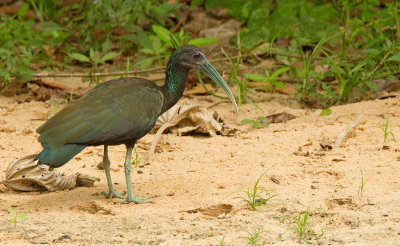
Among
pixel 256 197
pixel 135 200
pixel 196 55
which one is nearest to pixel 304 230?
pixel 256 197

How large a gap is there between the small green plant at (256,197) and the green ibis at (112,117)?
2.49 ft

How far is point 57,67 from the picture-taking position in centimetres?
859

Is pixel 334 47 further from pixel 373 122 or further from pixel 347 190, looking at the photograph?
pixel 347 190

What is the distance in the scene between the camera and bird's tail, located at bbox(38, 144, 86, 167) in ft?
14.6

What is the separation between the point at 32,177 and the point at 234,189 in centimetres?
150

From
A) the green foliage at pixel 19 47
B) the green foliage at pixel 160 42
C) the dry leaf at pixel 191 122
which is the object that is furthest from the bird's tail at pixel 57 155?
the green foliage at pixel 160 42

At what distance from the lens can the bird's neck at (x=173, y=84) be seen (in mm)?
5191

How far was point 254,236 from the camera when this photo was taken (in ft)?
12.8

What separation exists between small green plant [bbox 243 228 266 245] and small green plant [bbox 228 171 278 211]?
0.38 metres

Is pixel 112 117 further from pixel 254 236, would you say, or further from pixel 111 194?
pixel 254 236

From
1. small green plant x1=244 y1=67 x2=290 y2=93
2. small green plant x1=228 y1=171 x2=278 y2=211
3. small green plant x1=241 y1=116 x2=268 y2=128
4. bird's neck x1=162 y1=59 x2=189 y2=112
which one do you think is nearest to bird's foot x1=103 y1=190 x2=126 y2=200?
bird's neck x1=162 y1=59 x2=189 y2=112

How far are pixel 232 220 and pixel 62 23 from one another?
5.41 metres

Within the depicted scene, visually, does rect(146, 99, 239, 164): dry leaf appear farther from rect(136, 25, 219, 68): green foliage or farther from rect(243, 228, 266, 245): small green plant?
rect(243, 228, 266, 245): small green plant

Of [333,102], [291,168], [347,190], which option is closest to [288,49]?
[333,102]
